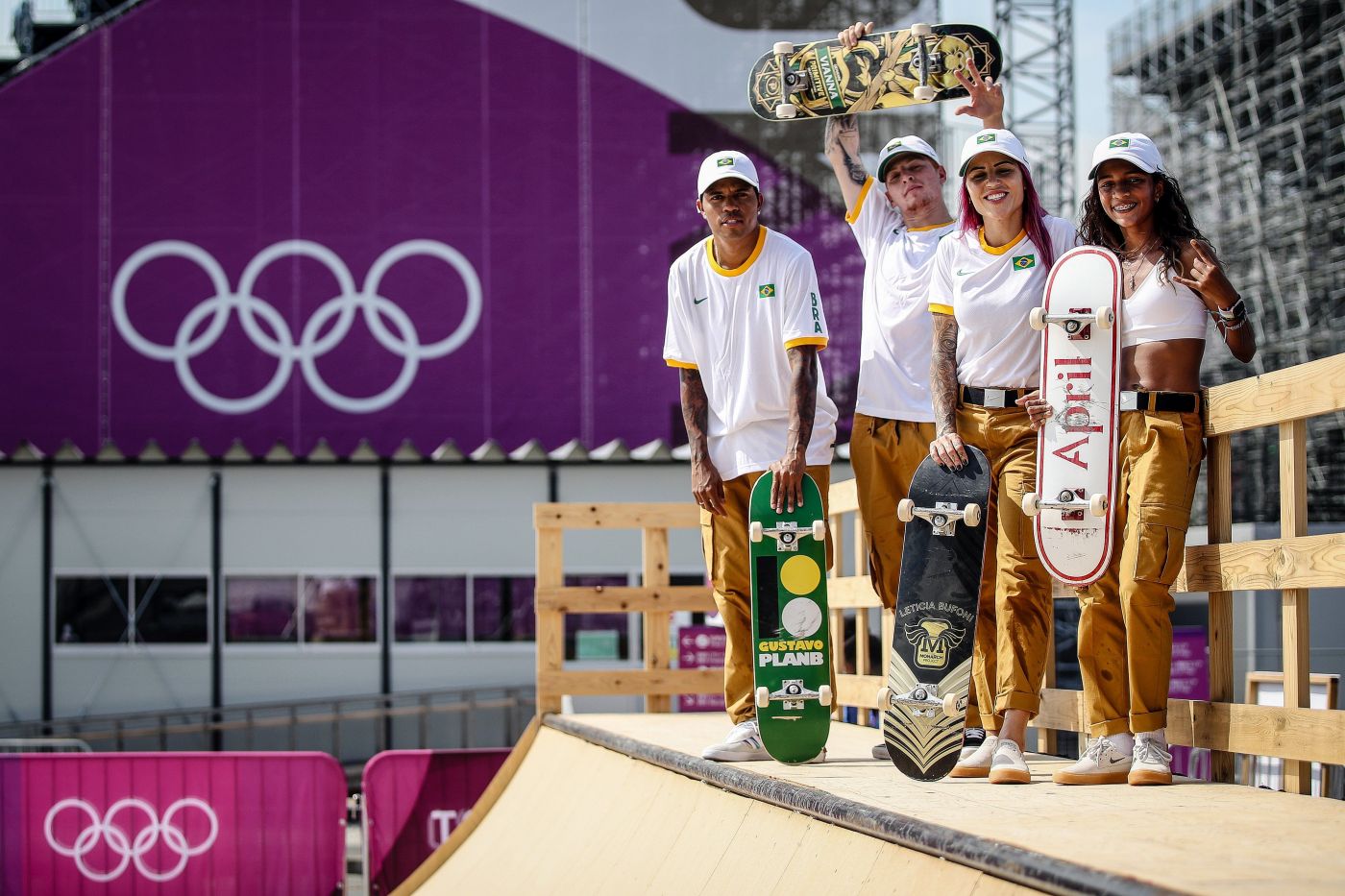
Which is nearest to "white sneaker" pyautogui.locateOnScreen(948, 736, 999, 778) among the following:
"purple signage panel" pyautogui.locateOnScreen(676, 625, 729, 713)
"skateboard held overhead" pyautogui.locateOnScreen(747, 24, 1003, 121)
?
"skateboard held overhead" pyautogui.locateOnScreen(747, 24, 1003, 121)

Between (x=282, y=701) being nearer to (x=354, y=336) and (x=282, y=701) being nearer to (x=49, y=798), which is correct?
(x=354, y=336)

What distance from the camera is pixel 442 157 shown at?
25719 millimetres

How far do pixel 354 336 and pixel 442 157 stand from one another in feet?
11.1

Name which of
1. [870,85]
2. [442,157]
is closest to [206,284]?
[442,157]

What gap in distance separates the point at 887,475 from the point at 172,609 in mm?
18207

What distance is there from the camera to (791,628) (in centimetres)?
538

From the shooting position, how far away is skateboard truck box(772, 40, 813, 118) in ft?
20.4

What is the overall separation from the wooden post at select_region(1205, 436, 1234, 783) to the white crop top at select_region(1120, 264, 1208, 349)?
406 millimetres

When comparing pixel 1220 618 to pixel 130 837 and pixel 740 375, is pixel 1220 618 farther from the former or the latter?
pixel 130 837

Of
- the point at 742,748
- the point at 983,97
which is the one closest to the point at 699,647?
the point at 742,748

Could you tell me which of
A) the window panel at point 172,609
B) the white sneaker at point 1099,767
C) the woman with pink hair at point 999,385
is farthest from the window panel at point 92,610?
the white sneaker at point 1099,767

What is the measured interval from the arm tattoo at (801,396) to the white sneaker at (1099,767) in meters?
1.46

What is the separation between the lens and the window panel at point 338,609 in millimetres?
22125

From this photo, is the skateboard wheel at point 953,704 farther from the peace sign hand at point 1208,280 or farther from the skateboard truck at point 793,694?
the peace sign hand at point 1208,280
